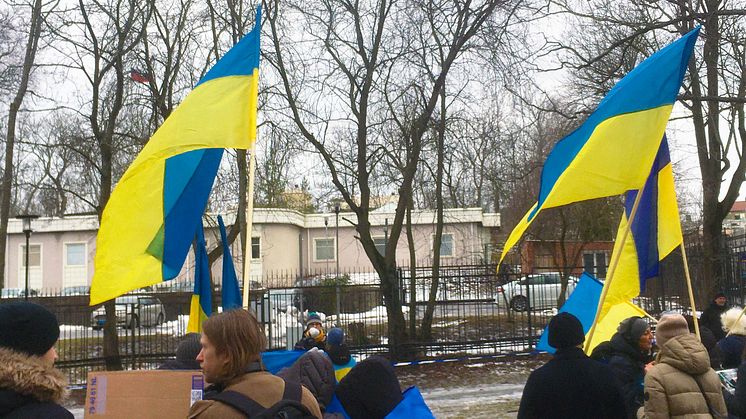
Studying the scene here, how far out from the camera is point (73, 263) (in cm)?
4616

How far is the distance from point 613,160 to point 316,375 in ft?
9.47

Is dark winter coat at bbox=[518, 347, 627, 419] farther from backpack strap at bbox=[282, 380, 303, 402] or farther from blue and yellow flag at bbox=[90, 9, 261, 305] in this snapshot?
blue and yellow flag at bbox=[90, 9, 261, 305]

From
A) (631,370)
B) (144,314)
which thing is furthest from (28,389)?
(144,314)

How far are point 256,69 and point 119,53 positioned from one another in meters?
10.4

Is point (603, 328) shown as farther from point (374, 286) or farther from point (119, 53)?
point (119, 53)

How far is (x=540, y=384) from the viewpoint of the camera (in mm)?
4531

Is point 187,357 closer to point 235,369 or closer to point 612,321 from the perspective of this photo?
point 235,369

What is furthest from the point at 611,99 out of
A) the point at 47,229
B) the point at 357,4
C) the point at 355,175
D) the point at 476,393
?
the point at 47,229

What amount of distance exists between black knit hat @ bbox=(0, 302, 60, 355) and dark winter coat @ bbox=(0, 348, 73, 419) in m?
0.03

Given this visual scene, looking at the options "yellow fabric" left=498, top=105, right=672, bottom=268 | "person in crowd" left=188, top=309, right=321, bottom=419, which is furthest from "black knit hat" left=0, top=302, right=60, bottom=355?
"yellow fabric" left=498, top=105, right=672, bottom=268

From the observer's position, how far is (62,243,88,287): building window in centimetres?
4603

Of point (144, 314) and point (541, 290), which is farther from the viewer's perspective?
point (541, 290)

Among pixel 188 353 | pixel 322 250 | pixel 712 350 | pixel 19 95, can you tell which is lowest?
pixel 712 350

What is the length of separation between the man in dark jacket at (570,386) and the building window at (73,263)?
1796 inches
